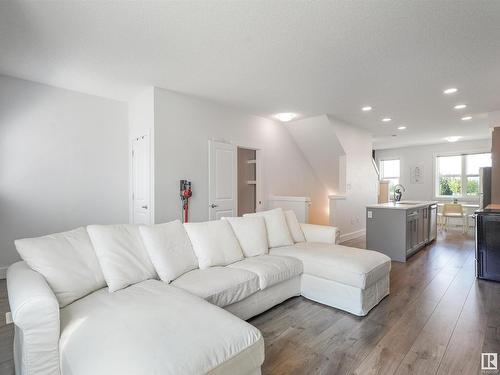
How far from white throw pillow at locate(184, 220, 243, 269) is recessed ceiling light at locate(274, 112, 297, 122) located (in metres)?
3.09

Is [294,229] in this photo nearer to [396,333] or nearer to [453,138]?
[396,333]

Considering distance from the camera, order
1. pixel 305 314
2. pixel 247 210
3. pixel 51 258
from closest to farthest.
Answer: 1. pixel 51 258
2. pixel 305 314
3. pixel 247 210

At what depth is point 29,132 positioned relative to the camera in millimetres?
3691

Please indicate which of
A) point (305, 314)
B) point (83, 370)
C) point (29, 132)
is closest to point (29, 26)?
point (29, 132)

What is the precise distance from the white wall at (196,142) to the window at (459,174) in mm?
6001

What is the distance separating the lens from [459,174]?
8438 millimetres

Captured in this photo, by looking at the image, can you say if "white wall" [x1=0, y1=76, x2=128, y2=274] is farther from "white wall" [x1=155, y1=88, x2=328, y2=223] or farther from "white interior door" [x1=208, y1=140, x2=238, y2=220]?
"white interior door" [x1=208, y1=140, x2=238, y2=220]

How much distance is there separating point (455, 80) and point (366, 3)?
2.30 m

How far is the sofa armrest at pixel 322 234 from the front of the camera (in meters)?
3.46

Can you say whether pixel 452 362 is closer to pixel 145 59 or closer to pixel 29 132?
pixel 145 59

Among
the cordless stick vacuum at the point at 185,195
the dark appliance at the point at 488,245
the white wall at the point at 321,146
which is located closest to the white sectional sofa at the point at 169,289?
the cordless stick vacuum at the point at 185,195

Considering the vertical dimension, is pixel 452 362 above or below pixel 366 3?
below

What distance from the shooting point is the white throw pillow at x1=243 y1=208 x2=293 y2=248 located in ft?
10.8

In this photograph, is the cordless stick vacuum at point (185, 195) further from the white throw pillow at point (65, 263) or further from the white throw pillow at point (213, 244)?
the white throw pillow at point (65, 263)
